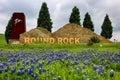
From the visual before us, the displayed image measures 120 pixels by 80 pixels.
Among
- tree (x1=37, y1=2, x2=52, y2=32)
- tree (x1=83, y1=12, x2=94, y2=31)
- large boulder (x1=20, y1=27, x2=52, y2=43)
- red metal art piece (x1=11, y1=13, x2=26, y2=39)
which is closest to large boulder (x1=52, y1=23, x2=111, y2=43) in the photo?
tree (x1=37, y1=2, x2=52, y2=32)

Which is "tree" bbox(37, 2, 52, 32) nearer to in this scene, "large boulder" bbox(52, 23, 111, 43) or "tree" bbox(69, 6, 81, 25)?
"large boulder" bbox(52, 23, 111, 43)

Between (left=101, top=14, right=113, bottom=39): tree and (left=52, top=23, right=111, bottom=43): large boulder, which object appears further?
(left=101, top=14, right=113, bottom=39): tree

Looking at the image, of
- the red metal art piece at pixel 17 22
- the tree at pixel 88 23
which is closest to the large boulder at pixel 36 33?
the red metal art piece at pixel 17 22

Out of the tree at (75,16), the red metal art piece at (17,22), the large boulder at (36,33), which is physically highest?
the tree at (75,16)

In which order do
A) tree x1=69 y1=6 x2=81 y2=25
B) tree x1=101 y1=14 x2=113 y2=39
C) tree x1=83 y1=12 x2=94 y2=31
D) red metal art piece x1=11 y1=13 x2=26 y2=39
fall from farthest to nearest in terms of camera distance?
tree x1=83 y1=12 x2=94 y2=31
tree x1=101 y1=14 x2=113 y2=39
tree x1=69 y1=6 x2=81 y2=25
red metal art piece x1=11 y1=13 x2=26 y2=39

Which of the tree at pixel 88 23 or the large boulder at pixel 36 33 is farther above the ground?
the tree at pixel 88 23

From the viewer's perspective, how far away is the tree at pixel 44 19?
243 feet

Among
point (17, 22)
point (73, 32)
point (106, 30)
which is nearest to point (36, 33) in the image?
point (17, 22)

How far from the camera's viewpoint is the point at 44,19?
74.6 meters

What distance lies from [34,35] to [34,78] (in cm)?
5639

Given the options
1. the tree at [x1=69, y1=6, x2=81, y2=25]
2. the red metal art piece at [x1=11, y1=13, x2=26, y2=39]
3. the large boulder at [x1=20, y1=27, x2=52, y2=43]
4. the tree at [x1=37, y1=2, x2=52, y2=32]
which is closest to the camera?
the red metal art piece at [x1=11, y1=13, x2=26, y2=39]

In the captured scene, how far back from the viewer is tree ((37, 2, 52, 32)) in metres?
74.2

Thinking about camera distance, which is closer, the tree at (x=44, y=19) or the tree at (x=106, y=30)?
the tree at (x=44, y=19)

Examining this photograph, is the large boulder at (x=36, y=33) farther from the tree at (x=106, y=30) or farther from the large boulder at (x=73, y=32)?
the tree at (x=106, y=30)
